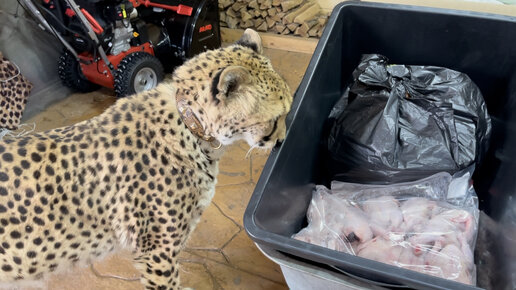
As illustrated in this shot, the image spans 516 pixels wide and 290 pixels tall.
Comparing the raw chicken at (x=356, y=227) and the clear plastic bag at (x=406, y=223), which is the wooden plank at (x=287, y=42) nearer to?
the clear plastic bag at (x=406, y=223)

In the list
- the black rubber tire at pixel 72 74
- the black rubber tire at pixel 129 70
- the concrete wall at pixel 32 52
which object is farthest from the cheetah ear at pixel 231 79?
the concrete wall at pixel 32 52

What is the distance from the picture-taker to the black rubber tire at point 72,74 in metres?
2.89

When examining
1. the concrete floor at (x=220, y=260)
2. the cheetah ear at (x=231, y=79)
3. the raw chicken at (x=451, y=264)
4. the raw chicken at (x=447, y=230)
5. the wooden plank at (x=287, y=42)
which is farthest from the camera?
the wooden plank at (x=287, y=42)

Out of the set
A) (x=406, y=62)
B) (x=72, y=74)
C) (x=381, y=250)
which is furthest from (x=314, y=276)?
(x=72, y=74)

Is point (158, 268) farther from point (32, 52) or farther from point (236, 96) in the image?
point (32, 52)

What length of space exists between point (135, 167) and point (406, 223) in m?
1.04

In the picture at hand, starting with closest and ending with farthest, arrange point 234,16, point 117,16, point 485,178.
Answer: point 485,178 < point 117,16 < point 234,16

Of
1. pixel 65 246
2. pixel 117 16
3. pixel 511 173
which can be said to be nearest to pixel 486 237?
pixel 511 173

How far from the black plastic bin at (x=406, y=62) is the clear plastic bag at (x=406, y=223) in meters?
0.10

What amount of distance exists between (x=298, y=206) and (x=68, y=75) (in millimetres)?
2005

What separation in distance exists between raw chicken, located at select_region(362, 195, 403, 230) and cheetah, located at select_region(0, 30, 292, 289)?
59cm

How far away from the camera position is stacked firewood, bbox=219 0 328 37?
3.38 meters

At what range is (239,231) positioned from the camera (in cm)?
202

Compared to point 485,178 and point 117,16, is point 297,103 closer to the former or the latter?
point 485,178
